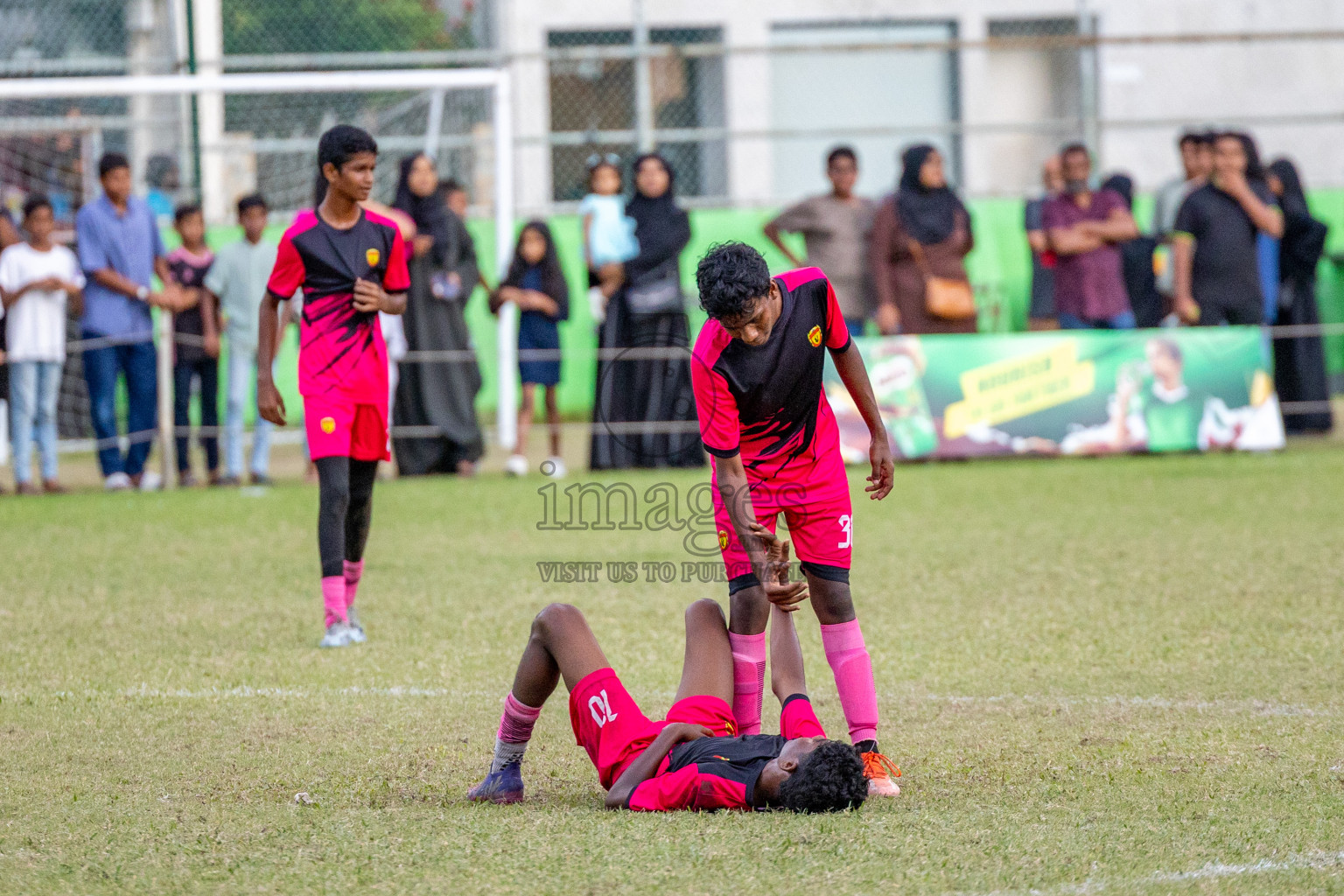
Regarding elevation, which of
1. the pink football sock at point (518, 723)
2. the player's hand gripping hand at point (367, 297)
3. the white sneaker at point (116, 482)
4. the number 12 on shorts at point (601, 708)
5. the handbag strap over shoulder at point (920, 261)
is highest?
the handbag strap over shoulder at point (920, 261)

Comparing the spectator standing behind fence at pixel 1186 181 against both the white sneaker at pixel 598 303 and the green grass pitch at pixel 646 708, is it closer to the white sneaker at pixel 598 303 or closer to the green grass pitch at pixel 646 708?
the green grass pitch at pixel 646 708

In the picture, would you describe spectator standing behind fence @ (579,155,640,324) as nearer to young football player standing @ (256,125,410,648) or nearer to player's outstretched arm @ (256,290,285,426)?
young football player standing @ (256,125,410,648)

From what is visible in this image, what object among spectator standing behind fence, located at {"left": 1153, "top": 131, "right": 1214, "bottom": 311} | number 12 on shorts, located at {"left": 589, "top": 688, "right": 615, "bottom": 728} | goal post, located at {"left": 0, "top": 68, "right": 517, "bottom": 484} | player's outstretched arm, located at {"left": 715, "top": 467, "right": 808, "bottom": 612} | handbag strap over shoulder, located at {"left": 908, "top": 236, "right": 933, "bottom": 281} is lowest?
number 12 on shorts, located at {"left": 589, "top": 688, "right": 615, "bottom": 728}

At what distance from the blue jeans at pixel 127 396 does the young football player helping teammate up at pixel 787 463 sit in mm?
8692

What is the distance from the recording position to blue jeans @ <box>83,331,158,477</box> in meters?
12.6

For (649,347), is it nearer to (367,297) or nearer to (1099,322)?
(1099,322)

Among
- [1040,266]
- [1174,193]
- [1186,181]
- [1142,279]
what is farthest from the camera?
[1142,279]

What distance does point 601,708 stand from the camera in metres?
4.47

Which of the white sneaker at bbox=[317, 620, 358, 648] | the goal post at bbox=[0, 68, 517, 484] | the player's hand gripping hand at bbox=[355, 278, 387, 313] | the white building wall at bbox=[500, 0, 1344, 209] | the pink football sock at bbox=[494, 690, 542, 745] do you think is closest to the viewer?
the pink football sock at bbox=[494, 690, 542, 745]

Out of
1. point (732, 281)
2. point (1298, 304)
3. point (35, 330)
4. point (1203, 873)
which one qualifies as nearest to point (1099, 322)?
point (1298, 304)

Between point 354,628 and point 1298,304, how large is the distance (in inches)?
414

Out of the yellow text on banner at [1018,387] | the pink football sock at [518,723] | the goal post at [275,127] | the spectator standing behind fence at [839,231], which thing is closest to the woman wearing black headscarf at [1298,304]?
the yellow text on banner at [1018,387]

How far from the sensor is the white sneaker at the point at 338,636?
6.90 m

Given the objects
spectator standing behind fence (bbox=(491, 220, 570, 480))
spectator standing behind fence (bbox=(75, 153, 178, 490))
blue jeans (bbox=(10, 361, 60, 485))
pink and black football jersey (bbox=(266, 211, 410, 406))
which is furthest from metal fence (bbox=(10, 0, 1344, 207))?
pink and black football jersey (bbox=(266, 211, 410, 406))
